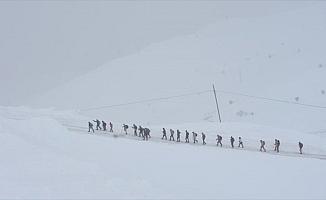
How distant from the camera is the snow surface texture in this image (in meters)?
21.8

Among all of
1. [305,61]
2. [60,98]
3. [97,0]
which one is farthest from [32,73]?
[305,61]

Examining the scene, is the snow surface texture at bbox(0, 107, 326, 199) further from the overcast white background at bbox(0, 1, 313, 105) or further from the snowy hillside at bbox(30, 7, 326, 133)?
the overcast white background at bbox(0, 1, 313, 105)

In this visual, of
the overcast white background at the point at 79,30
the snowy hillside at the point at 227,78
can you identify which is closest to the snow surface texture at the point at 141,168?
the snowy hillside at the point at 227,78

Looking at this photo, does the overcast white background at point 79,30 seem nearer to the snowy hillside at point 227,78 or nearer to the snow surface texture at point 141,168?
the snowy hillside at point 227,78

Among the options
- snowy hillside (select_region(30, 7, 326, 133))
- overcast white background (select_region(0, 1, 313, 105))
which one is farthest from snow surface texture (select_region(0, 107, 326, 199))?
overcast white background (select_region(0, 1, 313, 105))

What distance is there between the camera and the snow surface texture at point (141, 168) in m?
21.8

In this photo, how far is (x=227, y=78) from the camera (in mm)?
66750

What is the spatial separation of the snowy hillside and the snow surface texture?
55.3 ft

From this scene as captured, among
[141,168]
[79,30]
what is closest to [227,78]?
[141,168]

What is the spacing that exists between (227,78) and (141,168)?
42647mm

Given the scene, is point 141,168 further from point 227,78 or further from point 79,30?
point 79,30

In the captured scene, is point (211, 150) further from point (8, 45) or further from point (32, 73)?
point (8, 45)

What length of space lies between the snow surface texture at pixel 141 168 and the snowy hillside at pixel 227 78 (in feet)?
55.3

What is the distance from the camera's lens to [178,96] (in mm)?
66188
